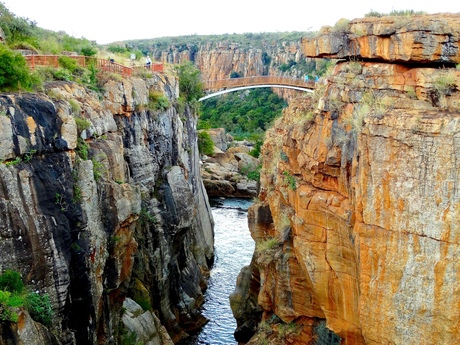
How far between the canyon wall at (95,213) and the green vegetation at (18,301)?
24cm

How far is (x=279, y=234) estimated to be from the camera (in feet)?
Answer: 57.6

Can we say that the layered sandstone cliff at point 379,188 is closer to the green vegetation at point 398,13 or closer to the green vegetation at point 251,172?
the green vegetation at point 398,13

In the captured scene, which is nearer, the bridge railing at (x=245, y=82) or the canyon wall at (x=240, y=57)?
the bridge railing at (x=245, y=82)

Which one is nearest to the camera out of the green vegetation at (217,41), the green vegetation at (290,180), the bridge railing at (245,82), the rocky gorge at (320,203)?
the rocky gorge at (320,203)

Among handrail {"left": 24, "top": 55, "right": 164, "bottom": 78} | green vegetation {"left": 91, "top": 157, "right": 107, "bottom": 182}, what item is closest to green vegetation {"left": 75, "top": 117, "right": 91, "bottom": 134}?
green vegetation {"left": 91, "top": 157, "right": 107, "bottom": 182}

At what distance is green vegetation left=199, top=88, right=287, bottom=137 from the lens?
74.8 meters

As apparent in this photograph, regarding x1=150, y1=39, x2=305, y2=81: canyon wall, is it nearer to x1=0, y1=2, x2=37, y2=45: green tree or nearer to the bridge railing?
the bridge railing

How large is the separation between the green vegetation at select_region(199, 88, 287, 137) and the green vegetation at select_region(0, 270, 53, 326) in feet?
191

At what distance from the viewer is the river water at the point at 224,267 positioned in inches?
953

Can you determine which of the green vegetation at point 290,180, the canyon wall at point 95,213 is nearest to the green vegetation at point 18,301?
the canyon wall at point 95,213

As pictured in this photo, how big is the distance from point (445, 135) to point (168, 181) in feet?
48.2

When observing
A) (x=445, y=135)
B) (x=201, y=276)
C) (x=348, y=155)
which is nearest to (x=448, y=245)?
(x=445, y=135)

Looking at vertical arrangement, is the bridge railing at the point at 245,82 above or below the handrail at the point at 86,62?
below

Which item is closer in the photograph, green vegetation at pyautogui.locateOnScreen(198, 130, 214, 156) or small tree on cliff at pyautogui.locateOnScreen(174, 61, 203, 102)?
small tree on cliff at pyautogui.locateOnScreen(174, 61, 203, 102)
